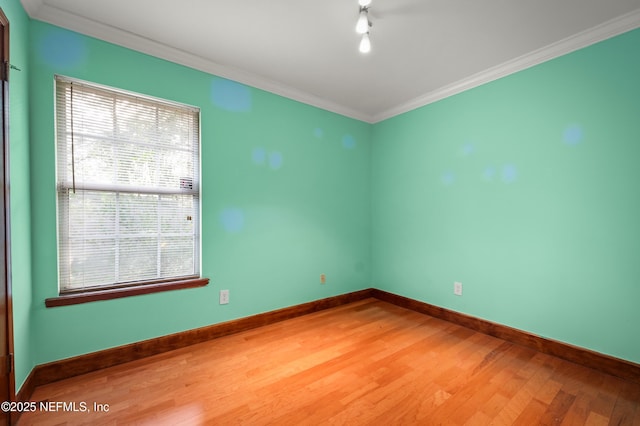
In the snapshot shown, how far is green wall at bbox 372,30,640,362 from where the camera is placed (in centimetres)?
184

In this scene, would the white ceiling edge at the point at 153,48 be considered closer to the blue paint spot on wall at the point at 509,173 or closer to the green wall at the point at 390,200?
the green wall at the point at 390,200

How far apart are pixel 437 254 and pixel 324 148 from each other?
1782 millimetres

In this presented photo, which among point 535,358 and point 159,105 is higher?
point 159,105

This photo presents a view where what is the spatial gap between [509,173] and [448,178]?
56 cm

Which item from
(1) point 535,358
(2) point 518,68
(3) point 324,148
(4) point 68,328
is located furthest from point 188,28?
(1) point 535,358

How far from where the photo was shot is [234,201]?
2.48 meters

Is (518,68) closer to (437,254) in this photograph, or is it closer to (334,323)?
(437,254)

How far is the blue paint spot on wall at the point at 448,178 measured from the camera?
2.79 meters

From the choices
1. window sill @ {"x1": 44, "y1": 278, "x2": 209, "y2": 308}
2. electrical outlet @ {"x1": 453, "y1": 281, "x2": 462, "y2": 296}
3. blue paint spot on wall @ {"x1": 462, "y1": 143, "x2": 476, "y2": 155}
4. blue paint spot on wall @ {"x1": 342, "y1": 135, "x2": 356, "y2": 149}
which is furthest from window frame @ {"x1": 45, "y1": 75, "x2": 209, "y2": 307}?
blue paint spot on wall @ {"x1": 462, "y1": 143, "x2": 476, "y2": 155}

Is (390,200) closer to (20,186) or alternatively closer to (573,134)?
(573,134)

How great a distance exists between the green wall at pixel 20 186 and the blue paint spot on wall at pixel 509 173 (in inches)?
138

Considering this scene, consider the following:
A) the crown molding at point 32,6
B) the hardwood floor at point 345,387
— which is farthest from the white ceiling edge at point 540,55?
the crown molding at point 32,6

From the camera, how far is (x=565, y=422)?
1438 mm

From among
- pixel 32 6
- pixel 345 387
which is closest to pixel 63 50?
pixel 32 6
